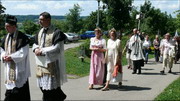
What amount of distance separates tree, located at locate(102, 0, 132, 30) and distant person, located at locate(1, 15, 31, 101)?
27401 millimetres

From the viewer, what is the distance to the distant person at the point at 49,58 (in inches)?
271

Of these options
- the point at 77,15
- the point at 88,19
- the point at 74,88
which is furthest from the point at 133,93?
the point at 88,19

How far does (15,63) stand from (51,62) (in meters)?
0.71

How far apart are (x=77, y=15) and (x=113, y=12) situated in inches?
1184

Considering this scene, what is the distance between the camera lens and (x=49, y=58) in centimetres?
689

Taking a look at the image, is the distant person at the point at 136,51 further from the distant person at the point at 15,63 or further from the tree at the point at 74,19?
the tree at the point at 74,19

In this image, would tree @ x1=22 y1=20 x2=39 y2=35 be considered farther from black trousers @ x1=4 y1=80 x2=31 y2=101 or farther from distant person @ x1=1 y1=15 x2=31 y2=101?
black trousers @ x1=4 y1=80 x2=31 y2=101

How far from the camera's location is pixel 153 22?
5441 centimetres

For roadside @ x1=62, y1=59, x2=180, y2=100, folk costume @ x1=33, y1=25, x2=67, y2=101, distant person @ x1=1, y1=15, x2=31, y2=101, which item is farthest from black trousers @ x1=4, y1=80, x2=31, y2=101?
roadside @ x1=62, y1=59, x2=180, y2=100

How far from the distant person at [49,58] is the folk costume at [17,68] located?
11.9 inches

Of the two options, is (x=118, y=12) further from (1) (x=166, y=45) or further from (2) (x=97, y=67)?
(2) (x=97, y=67)

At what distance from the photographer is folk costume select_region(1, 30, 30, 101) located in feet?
22.0

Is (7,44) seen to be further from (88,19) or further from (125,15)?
(88,19)

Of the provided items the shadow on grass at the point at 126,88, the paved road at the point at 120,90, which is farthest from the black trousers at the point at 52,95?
the shadow on grass at the point at 126,88
